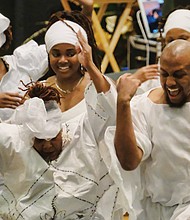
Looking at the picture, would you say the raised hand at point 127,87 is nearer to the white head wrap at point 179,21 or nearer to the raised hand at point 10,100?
the raised hand at point 10,100

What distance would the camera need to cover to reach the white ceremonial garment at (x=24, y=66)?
311 cm

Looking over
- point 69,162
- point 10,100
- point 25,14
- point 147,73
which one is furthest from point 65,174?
point 25,14

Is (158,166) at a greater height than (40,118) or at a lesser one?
lesser

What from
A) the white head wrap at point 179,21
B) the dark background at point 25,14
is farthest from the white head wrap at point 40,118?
the dark background at point 25,14

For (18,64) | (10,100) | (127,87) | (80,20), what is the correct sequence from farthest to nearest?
(18,64) < (80,20) < (10,100) < (127,87)

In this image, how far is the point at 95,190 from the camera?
262 centimetres

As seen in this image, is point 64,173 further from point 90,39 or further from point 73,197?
point 90,39

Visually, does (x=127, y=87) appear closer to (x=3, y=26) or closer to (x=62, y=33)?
(x=62, y=33)

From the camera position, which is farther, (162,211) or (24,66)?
(24,66)

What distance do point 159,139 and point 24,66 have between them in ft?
3.13

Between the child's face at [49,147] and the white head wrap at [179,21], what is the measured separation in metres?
0.84

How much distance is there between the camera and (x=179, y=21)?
124 inches

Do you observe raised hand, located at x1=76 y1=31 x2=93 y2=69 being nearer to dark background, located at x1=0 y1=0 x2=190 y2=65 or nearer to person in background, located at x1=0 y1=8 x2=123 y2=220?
person in background, located at x1=0 y1=8 x2=123 y2=220

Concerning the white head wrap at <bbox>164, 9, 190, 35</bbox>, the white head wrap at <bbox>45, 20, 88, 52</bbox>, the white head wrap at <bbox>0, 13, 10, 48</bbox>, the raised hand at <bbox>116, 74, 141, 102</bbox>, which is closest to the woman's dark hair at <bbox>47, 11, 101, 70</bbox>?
the white head wrap at <bbox>45, 20, 88, 52</bbox>
